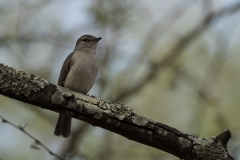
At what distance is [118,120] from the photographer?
4238 millimetres

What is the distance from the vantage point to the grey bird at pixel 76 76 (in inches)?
255

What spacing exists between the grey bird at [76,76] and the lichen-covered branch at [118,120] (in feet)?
6.97

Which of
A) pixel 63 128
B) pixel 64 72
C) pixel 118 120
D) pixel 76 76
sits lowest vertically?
pixel 118 120

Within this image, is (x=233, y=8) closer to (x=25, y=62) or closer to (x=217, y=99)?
(x=217, y=99)

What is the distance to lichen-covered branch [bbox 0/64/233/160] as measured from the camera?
407cm

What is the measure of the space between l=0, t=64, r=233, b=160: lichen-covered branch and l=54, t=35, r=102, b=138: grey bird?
6.97 ft

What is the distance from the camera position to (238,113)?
855 centimetres

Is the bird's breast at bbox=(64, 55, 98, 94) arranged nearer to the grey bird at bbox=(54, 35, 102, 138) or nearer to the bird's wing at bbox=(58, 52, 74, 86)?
the grey bird at bbox=(54, 35, 102, 138)

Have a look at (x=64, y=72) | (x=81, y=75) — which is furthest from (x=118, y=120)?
(x=64, y=72)

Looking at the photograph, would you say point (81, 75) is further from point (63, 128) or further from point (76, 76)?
point (63, 128)

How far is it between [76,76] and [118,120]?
240 cm

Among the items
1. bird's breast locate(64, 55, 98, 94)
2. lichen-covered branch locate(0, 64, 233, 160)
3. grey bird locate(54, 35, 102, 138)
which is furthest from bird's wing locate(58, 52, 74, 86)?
lichen-covered branch locate(0, 64, 233, 160)

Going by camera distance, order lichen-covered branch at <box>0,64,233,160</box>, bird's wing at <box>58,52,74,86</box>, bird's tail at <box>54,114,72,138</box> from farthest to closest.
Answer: bird's wing at <box>58,52,74,86</box> → bird's tail at <box>54,114,72,138</box> → lichen-covered branch at <box>0,64,233,160</box>

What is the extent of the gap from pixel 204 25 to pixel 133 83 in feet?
6.78
